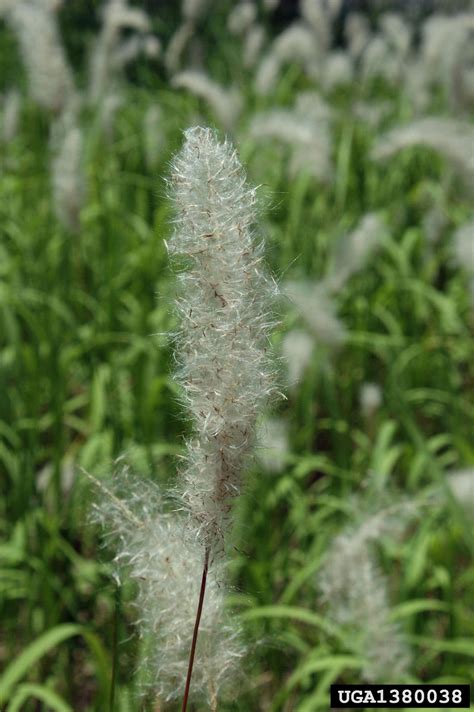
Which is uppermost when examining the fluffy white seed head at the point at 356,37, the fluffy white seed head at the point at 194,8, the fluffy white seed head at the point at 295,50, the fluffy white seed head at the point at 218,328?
the fluffy white seed head at the point at 356,37

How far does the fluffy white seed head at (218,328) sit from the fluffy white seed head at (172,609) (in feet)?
0.42

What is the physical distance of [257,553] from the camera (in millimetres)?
1815

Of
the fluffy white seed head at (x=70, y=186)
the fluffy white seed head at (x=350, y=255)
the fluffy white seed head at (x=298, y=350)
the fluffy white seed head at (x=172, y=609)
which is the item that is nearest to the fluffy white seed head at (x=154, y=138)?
the fluffy white seed head at (x=70, y=186)

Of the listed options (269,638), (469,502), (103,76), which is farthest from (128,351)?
(269,638)

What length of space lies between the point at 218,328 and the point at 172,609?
27cm

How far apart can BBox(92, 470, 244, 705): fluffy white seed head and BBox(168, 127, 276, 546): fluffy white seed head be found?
0.13 metres

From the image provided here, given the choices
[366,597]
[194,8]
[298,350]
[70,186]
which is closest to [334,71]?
[194,8]

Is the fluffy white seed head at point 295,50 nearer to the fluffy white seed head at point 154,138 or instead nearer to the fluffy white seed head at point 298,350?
the fluffy white seed head at point 154,138

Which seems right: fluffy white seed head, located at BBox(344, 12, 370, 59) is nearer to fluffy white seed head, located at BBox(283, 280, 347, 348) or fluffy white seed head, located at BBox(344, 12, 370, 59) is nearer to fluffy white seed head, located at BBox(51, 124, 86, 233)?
fluffy white seed head, located at BBox(51, 124, 86, 233)

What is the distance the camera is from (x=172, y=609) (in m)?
0.67

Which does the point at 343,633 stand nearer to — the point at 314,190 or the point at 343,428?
the point at 343,428

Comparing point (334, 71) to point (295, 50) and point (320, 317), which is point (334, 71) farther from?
point (320, 317)

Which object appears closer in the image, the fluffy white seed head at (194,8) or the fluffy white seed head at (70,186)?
the fluffy white seed head at (70,186)

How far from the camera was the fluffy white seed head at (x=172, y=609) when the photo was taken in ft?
2.20
